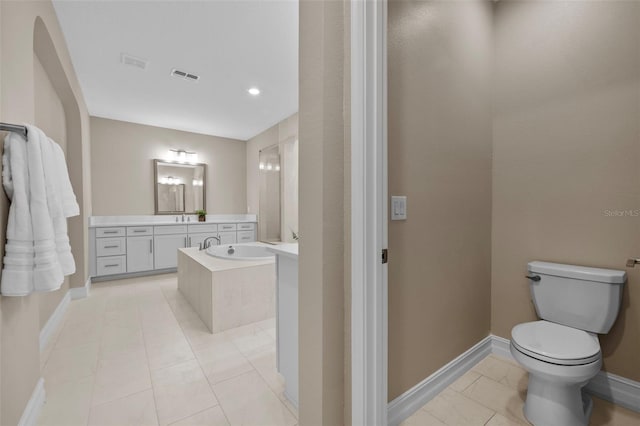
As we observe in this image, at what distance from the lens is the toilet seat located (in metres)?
1.18

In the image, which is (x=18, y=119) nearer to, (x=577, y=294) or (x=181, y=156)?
(x=577, y=294)

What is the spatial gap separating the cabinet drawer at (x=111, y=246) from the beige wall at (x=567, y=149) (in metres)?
4.64

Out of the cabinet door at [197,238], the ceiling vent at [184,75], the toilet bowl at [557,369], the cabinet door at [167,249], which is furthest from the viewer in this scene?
the cabinet door at [197,238]

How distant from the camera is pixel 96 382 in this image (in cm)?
172

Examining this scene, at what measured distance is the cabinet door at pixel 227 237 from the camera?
5004mm

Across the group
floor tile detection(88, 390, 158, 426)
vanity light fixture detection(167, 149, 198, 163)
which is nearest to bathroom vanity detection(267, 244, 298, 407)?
floor tile detection(88, 390, 158, 426)

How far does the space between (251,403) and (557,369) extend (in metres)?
1.44

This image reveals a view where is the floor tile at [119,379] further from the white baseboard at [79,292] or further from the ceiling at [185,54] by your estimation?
the ceiling at [185,54]

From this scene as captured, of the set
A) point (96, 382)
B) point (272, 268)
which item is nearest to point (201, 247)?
point (272, 268)

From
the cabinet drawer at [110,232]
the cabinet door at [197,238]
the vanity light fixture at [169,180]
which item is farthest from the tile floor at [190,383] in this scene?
the vanity light fixture at [169,180]

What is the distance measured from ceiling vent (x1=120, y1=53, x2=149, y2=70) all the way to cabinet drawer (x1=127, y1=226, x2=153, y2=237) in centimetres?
239

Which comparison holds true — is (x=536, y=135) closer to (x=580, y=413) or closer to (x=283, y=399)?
(x=580, y=413)

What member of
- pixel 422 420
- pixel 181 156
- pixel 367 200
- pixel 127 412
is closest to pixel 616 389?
pixel 422 420

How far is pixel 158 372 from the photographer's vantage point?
1825mm
